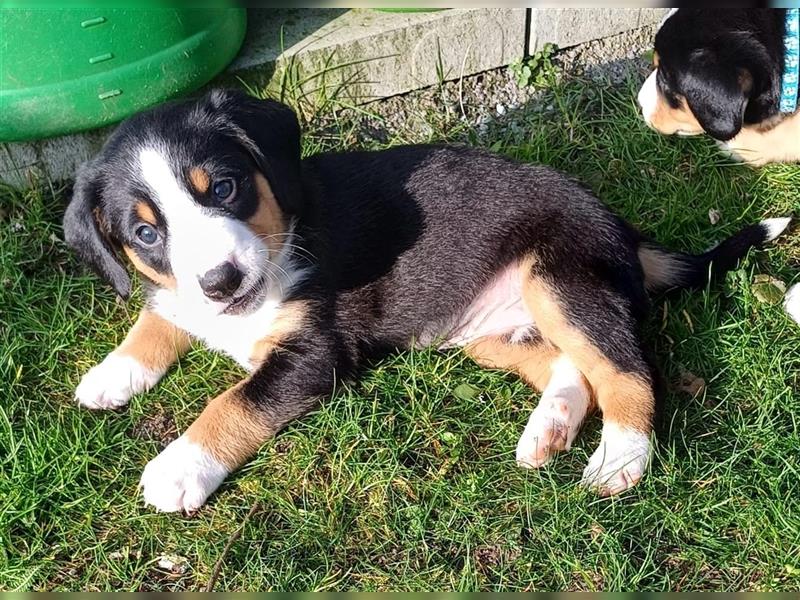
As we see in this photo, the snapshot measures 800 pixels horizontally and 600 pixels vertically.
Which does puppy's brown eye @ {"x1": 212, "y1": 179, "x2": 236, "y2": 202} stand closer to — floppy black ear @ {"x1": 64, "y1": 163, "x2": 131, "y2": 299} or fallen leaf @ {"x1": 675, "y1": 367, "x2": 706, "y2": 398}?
floppy black ear @ {"x1": 64, "y1": 163, "x2": 131, "y2": 299}

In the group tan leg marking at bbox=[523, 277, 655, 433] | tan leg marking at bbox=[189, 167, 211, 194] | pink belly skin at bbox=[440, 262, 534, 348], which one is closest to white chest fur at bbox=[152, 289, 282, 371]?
tan leg marking at bbox=[189, 167, 211, 194]

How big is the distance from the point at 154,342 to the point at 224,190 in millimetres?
781

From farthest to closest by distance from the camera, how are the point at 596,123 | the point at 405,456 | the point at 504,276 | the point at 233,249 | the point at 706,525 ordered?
1. the point at 596,123
2. the point at 504,276
3. the point at 405,456
4. the point at 706,525
5. the point at 233,249

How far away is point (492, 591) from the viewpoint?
260 cm

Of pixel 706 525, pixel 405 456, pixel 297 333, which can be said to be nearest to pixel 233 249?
pixel 297 333

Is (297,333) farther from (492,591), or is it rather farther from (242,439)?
(492,591)

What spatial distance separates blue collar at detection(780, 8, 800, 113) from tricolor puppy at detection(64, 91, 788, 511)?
862 mm

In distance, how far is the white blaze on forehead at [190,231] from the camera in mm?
2488

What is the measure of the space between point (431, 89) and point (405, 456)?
1.90 metres

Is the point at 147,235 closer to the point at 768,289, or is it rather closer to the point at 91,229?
the point at 91,229

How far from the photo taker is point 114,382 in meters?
3.09

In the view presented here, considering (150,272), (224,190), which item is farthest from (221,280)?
(150,272)

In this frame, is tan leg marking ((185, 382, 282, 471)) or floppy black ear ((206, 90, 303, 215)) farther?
tan leg marking ((185, 382, 282, 471))

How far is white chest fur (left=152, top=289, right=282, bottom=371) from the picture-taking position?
115 inches
